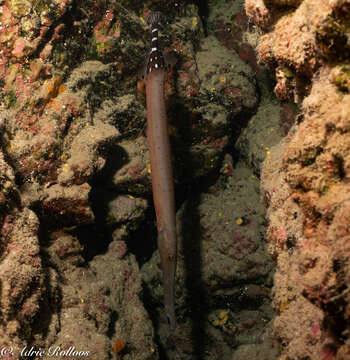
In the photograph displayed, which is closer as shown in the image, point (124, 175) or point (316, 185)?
point (316, 185)

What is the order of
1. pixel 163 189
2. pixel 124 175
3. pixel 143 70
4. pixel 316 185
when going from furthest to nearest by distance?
pixel 124 175 < pixel 143 70 < pixel 163 189 < pixel 316 185

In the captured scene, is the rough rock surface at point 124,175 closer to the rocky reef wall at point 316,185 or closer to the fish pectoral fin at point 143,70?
the rocky reef wall at point 316,185

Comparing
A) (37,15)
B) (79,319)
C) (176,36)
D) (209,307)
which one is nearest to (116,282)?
(79,319)

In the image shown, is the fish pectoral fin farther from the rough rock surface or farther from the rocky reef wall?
the rocky reef wall

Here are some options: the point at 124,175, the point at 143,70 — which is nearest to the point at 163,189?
the point at 124,175

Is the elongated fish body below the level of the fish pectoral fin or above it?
below

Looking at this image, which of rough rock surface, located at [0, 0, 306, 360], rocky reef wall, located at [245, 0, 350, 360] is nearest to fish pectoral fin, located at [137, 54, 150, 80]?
rough rock surface, located at [0, 0, 306, 360]

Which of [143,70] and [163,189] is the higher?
[143,70]

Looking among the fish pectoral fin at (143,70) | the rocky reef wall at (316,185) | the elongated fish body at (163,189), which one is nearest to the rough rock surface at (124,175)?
the rocky reef wall at (316,185)

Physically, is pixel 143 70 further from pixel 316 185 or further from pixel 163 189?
pixel 316 185
